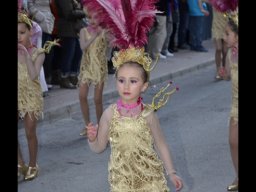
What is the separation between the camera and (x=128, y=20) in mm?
5562

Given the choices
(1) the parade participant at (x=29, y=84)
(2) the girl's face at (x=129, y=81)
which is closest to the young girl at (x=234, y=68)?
(2) the girl's face at (x=129, y=81)

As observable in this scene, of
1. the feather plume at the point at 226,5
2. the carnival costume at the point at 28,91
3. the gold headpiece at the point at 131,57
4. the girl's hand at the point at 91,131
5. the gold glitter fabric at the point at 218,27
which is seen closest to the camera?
the girl's hand at the point at 91,131

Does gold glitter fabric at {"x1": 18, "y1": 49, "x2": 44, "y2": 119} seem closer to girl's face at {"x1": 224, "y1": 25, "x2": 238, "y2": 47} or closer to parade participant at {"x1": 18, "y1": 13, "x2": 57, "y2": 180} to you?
parade participant at {"x1": 18, "y1": 13, "x2": 57, "y2": 180}

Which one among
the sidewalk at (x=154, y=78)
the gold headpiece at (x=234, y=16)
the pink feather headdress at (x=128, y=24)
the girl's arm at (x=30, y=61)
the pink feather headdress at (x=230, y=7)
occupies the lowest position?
the sidewalk at (x=154, y=78)

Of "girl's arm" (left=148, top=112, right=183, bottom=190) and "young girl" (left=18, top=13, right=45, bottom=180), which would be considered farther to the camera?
"young girl" (left=18, top=13, right=45, bottom=180)

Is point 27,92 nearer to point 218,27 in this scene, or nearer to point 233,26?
point 233,26

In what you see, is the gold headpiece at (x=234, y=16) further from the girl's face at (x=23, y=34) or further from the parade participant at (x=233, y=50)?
the girl's face at (x=23, y=34)

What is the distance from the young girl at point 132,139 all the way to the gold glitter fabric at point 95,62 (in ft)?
12.2

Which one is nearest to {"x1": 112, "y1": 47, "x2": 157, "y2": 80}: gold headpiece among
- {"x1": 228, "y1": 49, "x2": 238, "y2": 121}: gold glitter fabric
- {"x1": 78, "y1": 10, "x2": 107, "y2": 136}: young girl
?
{"x1": 228, "y1": 49, "x2": 238, "y2": 121}: gold glitter fabric

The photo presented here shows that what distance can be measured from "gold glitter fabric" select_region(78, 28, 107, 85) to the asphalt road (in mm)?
848

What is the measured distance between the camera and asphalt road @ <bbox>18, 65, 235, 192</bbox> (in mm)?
7797

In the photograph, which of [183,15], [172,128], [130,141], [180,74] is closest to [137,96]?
[130,141]

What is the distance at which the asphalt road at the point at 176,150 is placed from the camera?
7.80 meters
